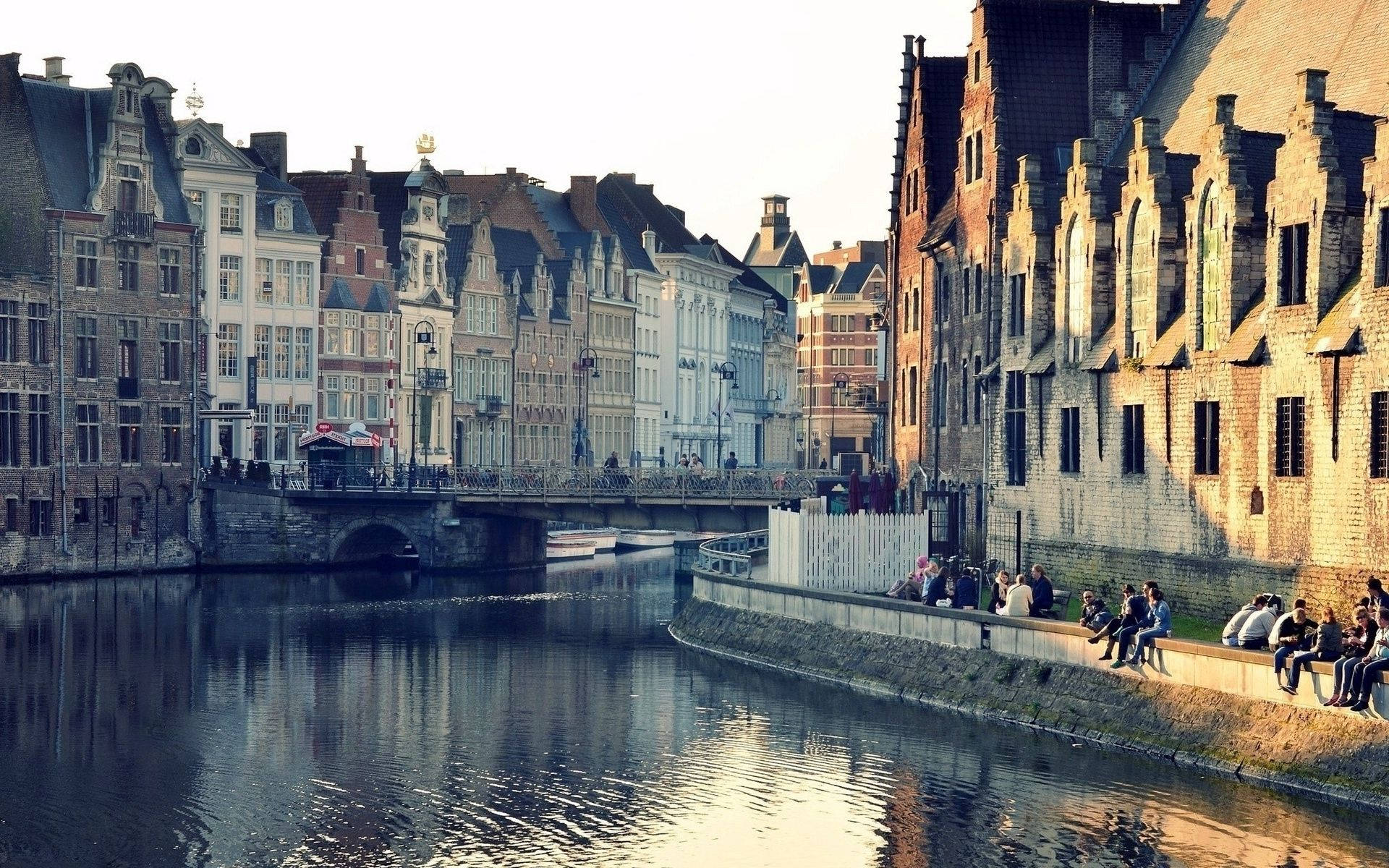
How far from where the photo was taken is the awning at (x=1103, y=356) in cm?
5394

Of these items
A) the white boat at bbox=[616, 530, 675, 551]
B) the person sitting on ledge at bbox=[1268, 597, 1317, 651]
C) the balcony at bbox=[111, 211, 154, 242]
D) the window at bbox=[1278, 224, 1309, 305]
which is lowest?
the white boat at bbox=[616, 530, 675, 551]

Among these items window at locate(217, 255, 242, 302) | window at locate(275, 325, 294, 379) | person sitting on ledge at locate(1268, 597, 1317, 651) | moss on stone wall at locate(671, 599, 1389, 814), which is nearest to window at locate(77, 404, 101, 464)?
window at locate(217, 255, 242, 302)

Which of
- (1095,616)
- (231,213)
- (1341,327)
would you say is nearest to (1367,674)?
(1095,616)

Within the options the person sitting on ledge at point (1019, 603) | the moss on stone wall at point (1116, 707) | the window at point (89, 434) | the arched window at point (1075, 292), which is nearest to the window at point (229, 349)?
the window at point (89, 434)

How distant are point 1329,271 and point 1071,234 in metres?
13.4

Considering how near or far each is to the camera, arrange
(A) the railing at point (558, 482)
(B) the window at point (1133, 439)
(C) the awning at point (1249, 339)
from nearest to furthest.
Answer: (C) the awning at point (1249, 339) < (B) the window at point (1133, 439) < (A) the railing at point (558, 482)

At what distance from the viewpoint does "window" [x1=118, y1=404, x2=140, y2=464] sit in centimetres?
8919

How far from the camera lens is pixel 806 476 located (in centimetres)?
9125

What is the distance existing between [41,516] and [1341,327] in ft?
175

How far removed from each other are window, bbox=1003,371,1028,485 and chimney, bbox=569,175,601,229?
79.3 meters

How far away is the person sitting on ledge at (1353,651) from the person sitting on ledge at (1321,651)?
0.45 feet

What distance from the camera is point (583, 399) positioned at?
5162 inches

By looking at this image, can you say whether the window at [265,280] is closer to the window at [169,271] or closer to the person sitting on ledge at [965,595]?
the window at [169,271]

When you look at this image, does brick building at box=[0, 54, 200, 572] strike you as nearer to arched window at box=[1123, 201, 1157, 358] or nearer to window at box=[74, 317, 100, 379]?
window at box=[74, 317, 100, 379]
